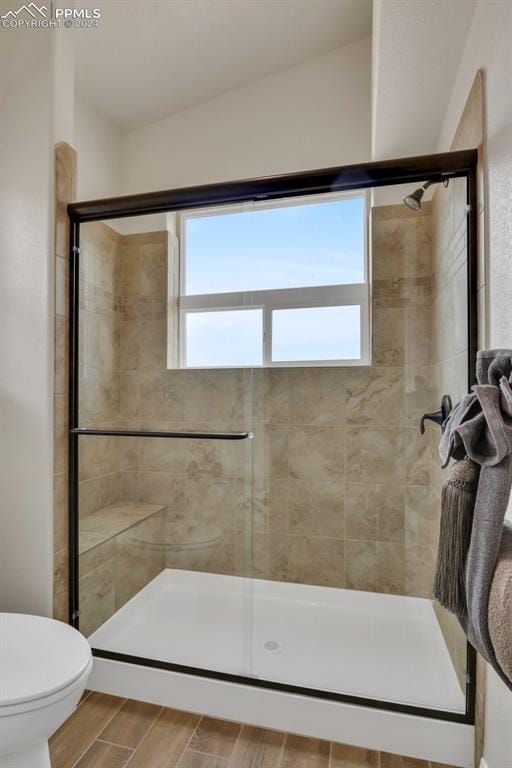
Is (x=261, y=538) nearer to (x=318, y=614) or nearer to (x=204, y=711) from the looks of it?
(x=318, y=614)

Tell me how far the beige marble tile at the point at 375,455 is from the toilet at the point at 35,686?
135 cm

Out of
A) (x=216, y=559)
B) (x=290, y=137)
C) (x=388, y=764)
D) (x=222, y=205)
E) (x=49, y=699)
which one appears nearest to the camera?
(x=49, y=699)

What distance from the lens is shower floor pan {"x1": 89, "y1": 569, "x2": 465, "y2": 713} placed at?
1.45m

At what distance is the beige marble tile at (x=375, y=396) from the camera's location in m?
1.93

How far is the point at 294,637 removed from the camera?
5.72 ft

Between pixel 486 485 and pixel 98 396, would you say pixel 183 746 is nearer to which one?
pixel 98 396

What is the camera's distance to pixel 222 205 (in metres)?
1.58

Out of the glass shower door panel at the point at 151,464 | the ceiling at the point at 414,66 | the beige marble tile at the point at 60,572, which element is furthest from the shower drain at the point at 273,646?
the ceiling at the point at 414,66

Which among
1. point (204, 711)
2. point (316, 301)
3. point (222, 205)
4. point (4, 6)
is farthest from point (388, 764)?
point (4, 6)

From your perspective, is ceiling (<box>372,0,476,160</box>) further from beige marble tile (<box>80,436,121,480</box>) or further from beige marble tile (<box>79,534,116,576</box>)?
beige marble tile (<box>79,534,116,576</box>)

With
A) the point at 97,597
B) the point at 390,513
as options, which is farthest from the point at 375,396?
the point at 97,597

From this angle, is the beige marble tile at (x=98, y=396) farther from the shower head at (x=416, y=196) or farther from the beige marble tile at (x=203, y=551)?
the shower head at (x=416, y=196)

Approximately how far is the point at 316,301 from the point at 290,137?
3.23 feet

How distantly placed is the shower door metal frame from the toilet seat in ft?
1.21
